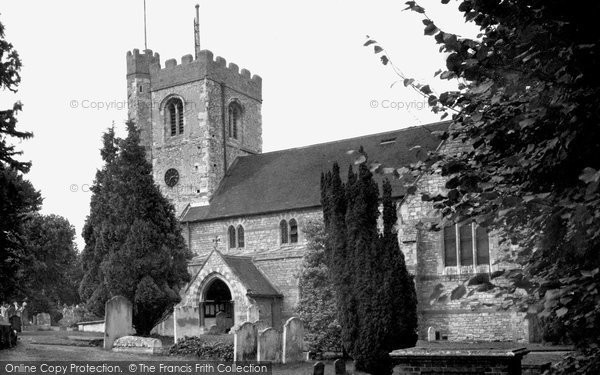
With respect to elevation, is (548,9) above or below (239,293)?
above

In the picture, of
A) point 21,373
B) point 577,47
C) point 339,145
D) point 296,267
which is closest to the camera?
point 577,47

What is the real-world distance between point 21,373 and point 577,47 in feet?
49.0

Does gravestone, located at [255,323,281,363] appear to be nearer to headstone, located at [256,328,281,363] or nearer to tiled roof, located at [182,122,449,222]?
headstone, located at [256,328,281,363]

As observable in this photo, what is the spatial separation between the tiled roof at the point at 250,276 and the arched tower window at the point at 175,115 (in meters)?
11.3

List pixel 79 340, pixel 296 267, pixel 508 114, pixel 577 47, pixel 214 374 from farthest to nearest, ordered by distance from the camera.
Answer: pixel 296 267 → pixel 79 340 → pixel 214 374 → pixel 508 114 → pixel 577 47

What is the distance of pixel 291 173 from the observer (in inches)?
1548

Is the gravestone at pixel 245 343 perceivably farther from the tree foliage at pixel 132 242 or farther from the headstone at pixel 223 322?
the headstone at pixel 223 322

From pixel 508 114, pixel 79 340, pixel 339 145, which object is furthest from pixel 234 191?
pixel 508 114

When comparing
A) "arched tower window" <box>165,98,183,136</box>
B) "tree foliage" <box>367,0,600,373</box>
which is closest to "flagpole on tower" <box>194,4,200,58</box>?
"arched tower window" <box>165,98,183,136</box>

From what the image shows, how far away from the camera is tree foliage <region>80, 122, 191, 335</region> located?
28.3 m

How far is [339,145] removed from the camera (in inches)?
1560

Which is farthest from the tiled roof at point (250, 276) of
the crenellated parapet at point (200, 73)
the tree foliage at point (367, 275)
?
the crenellated parapet at point (200, 73)

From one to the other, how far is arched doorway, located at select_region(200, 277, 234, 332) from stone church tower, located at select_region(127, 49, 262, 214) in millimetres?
6933

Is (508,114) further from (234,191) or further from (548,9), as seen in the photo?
(234,191)
